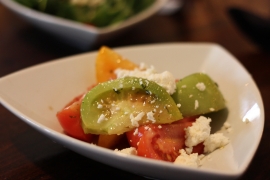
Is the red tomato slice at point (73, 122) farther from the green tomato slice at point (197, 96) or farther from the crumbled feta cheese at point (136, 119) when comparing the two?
the green tomato slice at point (197, 96)

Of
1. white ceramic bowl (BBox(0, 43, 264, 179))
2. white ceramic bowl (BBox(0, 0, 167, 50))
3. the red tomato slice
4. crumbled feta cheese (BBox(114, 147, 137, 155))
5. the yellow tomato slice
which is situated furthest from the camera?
white ceramic bowl (BBox(0, 0, 167, 50))

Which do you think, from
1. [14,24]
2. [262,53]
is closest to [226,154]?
[262,53]

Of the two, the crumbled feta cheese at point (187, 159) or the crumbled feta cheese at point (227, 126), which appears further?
the crumbled feta cheese at point (227, 126)

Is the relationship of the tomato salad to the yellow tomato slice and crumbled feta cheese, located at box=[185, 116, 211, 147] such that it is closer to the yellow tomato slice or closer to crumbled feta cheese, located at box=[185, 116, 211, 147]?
crumbled feta cheese, located at box=[185, 116, 211, 147]

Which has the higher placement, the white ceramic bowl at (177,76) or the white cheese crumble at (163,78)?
the white cheese crumble at (163,78)

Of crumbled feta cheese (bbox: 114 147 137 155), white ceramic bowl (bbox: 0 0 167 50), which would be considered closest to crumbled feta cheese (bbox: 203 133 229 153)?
crumbled feta cheese (bbox: 114 147 137 155)

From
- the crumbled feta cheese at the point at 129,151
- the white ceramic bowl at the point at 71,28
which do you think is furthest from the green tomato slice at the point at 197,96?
the white ceramic bowl at the point at 71,28
